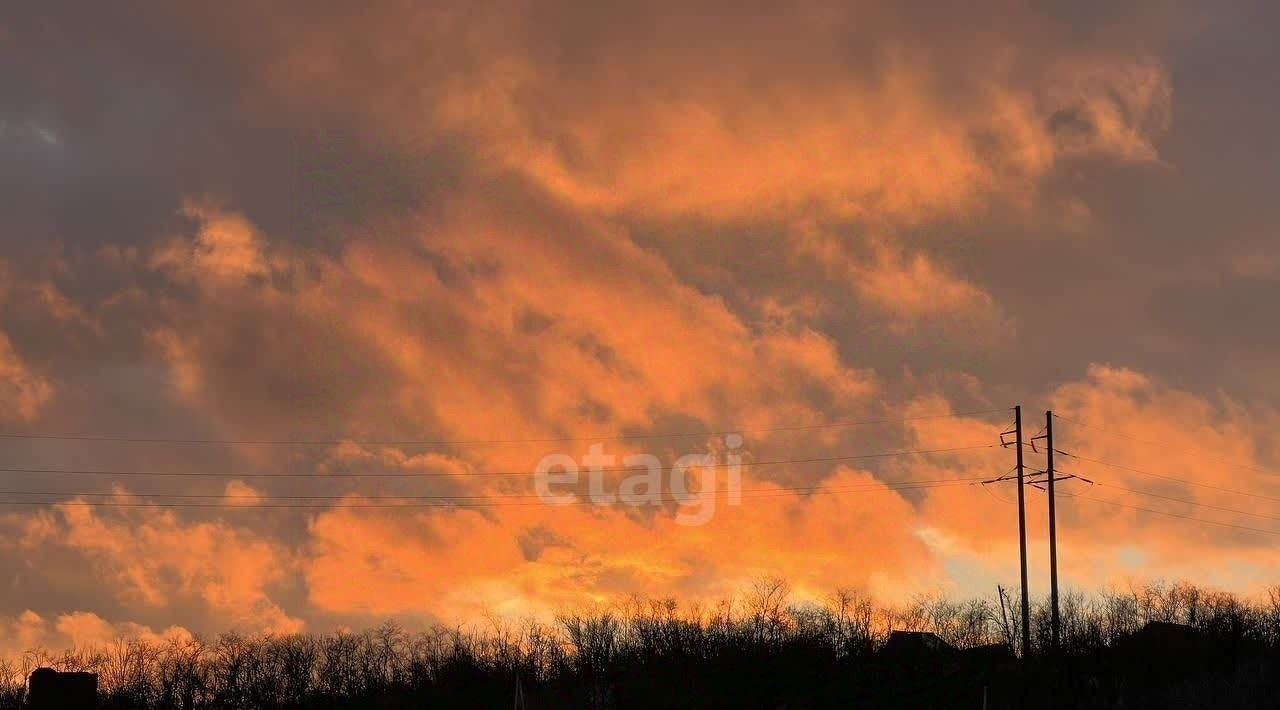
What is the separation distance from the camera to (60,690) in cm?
7825

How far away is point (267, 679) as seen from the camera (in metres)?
A: 84.0

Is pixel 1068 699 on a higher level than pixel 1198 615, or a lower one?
lower

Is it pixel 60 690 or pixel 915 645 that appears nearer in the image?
pixel 915 645

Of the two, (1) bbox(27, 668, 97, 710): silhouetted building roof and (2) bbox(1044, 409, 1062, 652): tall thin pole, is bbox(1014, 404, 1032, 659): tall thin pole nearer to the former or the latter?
(2) bbox(1044, 409, 1062, 652): tall thin pole

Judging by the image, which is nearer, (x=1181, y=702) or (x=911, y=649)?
(x=1181, y=702)

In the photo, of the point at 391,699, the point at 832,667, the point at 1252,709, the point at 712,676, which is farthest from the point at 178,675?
the point at 1252,709

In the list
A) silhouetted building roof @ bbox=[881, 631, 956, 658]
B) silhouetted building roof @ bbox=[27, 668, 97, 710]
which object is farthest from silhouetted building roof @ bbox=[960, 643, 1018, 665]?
silhouetted building roof @ bbox=[27, 668, 97, 710]

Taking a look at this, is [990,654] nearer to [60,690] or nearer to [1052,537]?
[1052,537]

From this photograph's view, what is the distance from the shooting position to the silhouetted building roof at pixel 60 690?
254 ft

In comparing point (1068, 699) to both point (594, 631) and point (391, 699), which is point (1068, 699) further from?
point (391, 699)

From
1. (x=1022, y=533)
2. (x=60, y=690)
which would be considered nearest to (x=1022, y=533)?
(x=1022, y=533)

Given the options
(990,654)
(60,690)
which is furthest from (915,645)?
(60,690)

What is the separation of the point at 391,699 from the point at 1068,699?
126 feet

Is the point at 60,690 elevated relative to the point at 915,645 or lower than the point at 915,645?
lower
